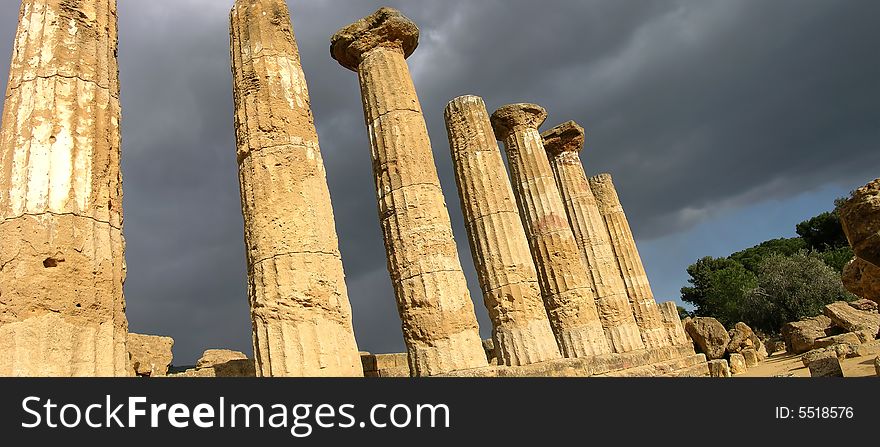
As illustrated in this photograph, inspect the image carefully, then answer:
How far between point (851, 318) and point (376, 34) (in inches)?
762

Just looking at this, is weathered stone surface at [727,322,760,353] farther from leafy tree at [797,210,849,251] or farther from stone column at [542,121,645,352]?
leafy tree at [797,210,849,251]

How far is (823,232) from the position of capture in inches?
1993

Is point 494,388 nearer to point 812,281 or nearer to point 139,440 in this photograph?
point 139,440

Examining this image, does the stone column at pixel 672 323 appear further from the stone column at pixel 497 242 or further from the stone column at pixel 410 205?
the stone column at pixel 410 205

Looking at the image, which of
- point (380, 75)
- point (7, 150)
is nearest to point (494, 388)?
point (7, 150)

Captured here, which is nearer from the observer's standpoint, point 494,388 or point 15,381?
point 15,381

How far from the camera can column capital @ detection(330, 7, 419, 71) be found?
11.8 metres

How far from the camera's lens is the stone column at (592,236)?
54.6 ft

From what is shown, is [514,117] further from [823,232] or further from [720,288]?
[823,232]

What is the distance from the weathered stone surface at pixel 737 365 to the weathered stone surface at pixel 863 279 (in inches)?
428

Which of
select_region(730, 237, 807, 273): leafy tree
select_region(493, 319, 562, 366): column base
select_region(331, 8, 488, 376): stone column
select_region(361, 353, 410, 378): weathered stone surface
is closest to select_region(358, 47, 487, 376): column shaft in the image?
select_region(331, 8, 488, 376): stone column

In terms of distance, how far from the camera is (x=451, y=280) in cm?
1009

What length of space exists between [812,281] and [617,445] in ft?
121

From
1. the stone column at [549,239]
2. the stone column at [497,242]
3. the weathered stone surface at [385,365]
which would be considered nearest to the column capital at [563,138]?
the stone column at [549,239]
